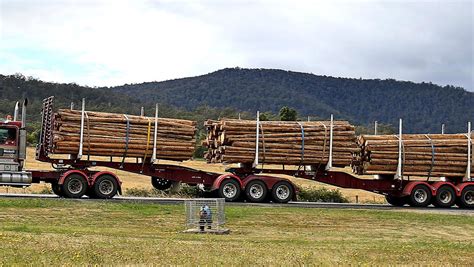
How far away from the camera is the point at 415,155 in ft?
122

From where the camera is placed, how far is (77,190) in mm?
32562

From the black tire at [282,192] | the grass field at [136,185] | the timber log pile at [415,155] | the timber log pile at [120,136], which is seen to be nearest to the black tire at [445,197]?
the timber log pile at [415,155]

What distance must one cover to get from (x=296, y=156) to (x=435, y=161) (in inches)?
261

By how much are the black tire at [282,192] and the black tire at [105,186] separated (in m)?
6.76

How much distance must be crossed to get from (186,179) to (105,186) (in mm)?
3724

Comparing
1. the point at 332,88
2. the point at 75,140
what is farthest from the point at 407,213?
the point at 332,88

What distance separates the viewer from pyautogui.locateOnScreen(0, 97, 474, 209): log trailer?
107ft

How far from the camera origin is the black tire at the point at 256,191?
34781 millimetres

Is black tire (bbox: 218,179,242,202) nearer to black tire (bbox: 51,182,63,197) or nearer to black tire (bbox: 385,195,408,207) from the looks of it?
black tire (bbox: 51,182,63,197)

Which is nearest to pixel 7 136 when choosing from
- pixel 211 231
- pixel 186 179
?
pixel 186 179

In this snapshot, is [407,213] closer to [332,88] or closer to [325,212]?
[325,212]

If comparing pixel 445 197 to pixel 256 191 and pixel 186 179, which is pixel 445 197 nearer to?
pixel 256 191

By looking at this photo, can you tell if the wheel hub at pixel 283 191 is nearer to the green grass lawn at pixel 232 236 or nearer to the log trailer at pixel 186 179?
the log trailer at pixel 186 179

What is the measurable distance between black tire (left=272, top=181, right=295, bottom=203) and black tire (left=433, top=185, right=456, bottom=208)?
22.1 ft
